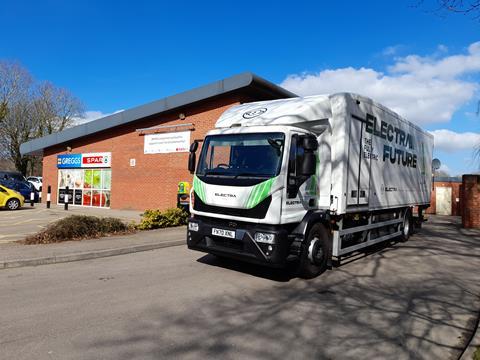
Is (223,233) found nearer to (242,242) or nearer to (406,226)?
(242,242)

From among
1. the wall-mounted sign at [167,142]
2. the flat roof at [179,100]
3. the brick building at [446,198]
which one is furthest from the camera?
the brick building at [446,198]

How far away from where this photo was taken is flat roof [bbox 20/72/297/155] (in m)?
14.6

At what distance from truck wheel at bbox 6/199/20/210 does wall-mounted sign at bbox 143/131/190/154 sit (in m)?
6.76

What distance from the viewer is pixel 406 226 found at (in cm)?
1173

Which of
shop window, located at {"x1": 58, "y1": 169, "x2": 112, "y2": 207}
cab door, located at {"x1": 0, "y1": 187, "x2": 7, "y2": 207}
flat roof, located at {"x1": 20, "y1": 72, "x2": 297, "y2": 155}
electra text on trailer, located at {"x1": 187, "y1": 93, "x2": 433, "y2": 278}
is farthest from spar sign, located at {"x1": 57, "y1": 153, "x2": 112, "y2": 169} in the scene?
electra text on trailer, located at {"x1": 187, "y1": 93, "x2": 433, "y2": 278}

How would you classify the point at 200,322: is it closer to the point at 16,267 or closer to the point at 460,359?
the point at 460,359

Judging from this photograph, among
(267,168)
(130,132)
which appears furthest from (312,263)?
(130,132)

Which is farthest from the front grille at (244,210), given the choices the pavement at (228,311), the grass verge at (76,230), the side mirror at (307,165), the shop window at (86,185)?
the shop window at (86,185)

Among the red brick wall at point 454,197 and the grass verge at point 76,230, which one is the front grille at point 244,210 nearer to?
the grass verge at point 76,230

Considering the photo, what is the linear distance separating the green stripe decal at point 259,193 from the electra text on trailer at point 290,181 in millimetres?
16

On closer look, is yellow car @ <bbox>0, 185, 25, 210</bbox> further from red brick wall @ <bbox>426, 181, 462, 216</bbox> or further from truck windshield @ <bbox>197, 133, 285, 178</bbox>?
red brick wall @ <bbox>426, 181, 462, 216</bbox>

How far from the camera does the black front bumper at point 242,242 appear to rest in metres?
5.90

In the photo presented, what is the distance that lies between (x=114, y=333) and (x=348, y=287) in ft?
13.0

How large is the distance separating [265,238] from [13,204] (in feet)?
56.3
